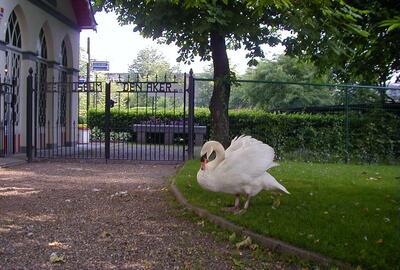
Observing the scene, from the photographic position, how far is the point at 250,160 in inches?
252

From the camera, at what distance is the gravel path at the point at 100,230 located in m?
4.85

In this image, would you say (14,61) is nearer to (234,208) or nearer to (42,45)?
(42,45)

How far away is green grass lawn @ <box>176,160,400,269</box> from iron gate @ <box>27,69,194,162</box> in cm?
461

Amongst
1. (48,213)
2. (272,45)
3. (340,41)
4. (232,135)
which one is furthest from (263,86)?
(48,213)

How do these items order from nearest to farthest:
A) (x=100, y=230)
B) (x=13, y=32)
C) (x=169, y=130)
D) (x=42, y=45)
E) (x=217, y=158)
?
(x=100, y=230), (x=217, y=158), (x=13, y=32), (x=42, y=45), (x=169, y=130)

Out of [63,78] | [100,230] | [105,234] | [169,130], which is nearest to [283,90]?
[169,130]

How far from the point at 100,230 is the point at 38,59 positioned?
12.9 meters

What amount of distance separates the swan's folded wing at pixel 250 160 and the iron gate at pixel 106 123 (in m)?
7.28

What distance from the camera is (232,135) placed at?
17.1 metres

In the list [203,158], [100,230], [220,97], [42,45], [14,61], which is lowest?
[100,230]

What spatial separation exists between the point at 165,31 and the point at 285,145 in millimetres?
5742

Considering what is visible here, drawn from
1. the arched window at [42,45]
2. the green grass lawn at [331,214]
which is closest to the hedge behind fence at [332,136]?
the green grass lawn at [331,214]

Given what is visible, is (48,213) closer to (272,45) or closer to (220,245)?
(220,245)

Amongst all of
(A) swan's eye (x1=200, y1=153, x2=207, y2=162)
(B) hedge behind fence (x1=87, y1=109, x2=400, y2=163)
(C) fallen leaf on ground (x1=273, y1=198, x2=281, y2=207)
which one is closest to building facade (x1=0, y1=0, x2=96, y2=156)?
(B) hedge behind fence (x1=87, y1=109, x2=400, y2=163)
